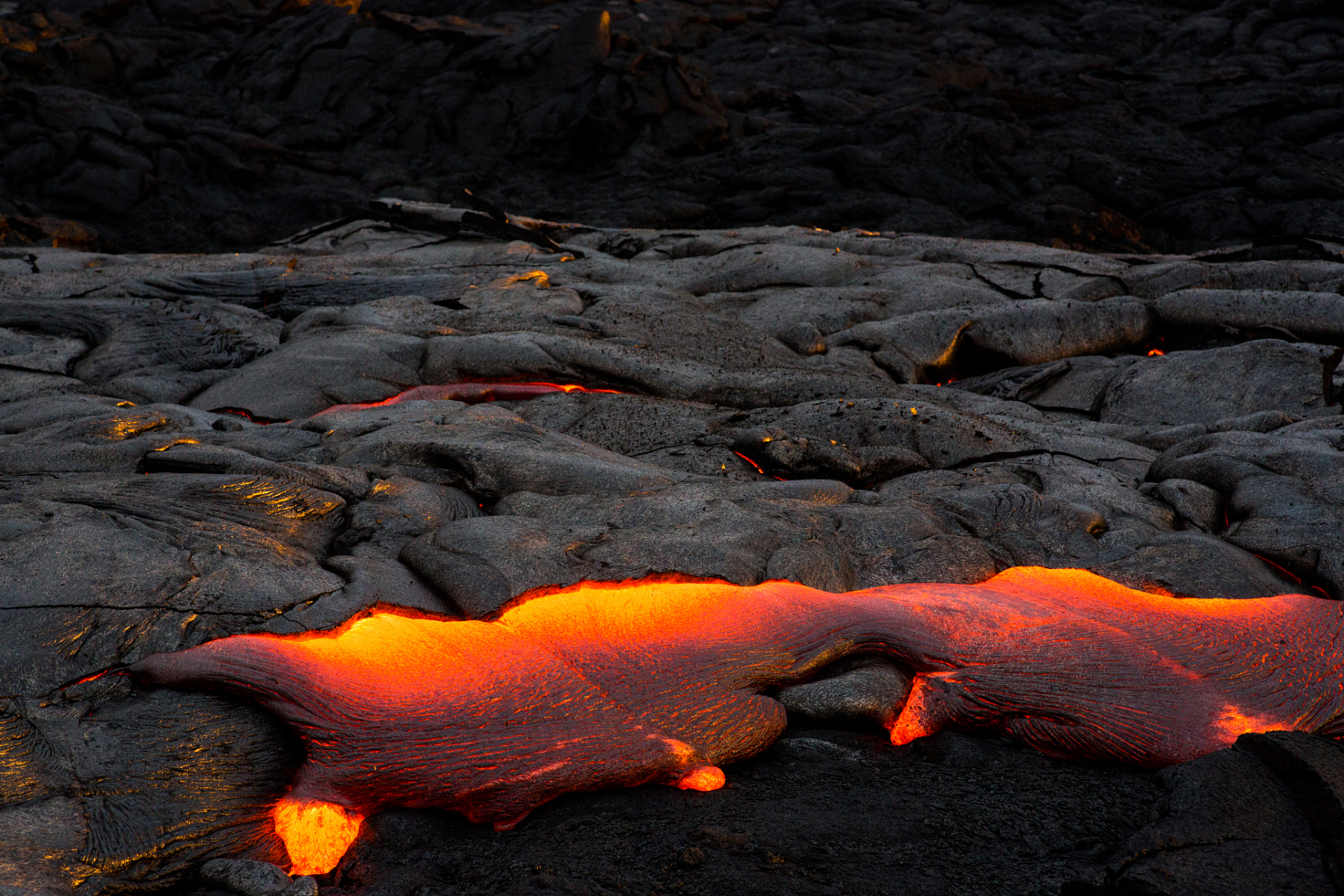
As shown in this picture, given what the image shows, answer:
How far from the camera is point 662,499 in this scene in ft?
14.2

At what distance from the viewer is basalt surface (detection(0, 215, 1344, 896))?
2.50m

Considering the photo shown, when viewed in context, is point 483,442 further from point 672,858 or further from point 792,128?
point 792,128

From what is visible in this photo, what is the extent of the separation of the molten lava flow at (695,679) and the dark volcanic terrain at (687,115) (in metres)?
13.5

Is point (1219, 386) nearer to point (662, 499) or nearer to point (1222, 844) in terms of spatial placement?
point (662, 499)

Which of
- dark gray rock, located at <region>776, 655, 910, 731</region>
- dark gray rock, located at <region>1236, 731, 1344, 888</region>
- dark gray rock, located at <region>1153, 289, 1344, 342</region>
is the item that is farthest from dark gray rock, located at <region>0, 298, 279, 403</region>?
dark gray rock, located at <region>1153, 289, 1344, 342</region>

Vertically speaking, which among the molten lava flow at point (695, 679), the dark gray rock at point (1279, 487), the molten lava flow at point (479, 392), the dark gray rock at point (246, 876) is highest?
the dark gray rock at point (1279, 487)

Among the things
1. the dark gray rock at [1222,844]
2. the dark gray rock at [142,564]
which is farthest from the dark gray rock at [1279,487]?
the dark gray rock at [142,564]

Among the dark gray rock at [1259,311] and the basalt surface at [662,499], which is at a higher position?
the dark gray rock at [1259,311]

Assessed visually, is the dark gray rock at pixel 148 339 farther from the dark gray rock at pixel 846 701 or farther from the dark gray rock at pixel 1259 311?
the dark gray rock at pixel 1259 311

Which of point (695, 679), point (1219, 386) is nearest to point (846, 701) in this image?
point (695, 679)

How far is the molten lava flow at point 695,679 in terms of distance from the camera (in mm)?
2803

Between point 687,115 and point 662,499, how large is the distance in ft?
58.0

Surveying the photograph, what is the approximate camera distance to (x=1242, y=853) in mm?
2326

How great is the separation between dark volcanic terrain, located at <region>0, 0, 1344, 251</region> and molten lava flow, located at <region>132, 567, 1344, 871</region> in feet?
44.2
